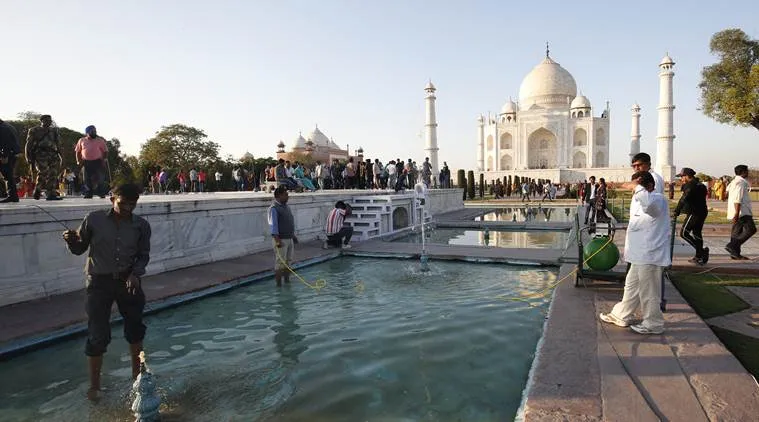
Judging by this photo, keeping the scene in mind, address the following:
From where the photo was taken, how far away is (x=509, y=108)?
63344 mm

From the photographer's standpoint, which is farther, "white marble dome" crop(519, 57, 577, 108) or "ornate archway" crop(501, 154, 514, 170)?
"ornate archway" crop(501, 154, 514, 170)

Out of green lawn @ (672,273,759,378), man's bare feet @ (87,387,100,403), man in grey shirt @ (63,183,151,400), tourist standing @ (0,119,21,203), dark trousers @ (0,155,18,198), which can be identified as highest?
tourist standing @ (0,119,21,203)

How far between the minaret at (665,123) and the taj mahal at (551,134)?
6551 millimetres

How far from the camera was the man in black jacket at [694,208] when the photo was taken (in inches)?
271

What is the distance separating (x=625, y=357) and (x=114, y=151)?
43.7 meters

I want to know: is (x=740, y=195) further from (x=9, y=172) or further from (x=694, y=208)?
(x=9, y=172)

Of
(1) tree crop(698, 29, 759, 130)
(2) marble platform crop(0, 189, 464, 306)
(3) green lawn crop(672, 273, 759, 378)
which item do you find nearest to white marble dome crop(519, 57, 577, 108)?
(1) tree crop(698, 29, 759, 130)

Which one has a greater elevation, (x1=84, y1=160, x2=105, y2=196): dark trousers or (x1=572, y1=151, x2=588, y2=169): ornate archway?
(x1=572, y1=151, x2=588, y2=169): ornate archway

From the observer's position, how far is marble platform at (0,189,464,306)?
18.1 ft

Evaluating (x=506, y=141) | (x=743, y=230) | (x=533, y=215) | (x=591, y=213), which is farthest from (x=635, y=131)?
(x=743, y=230)

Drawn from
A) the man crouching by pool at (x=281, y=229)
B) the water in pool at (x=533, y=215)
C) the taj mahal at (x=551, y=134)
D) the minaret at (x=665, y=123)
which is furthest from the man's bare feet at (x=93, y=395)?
the taj mahal at (x=551, y=134)

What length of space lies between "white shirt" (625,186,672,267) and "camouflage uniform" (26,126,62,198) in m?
9.06

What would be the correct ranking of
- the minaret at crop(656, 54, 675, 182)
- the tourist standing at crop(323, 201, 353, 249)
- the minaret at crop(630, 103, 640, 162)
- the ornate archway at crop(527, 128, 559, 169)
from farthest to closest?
the ornate archway at crop(527, 128, 559, 169), the minaret at crop(630, 103, 640, 162), the minaret at crop(656, 54, 675, 182), the tourist standing at crop(323, 201, 353, 249)

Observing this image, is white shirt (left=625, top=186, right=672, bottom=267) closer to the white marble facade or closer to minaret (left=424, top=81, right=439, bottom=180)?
minaret (left=424, top=81, right=439, bottom=180)
